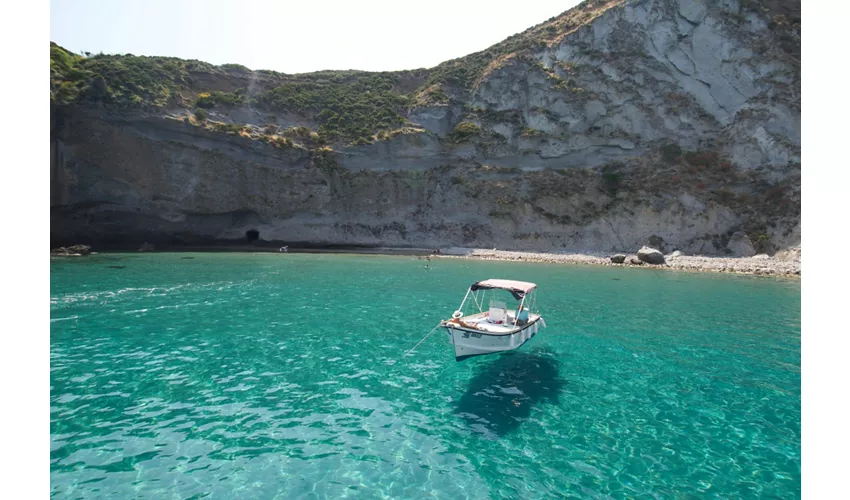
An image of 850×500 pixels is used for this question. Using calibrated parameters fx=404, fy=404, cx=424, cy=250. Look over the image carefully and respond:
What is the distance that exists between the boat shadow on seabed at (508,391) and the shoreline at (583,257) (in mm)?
39362

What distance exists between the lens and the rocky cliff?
53.8 meters

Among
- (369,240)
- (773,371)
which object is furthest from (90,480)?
(369,240)

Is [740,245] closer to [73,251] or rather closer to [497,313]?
[497,313]

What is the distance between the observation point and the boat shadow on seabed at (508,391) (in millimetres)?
10336

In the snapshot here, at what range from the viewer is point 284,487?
7.51 meters

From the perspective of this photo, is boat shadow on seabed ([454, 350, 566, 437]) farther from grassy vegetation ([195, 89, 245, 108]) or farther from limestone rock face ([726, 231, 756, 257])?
grassy vegetation ([195, 89, 245, 108])

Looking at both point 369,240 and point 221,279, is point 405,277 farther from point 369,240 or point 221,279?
point 369,240

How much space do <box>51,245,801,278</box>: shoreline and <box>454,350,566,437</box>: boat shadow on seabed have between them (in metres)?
39.4

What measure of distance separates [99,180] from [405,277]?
46061 mm

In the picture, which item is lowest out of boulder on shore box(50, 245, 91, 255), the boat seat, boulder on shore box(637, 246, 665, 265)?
the boat seat

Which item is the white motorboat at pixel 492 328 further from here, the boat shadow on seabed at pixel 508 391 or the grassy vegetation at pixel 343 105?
the grassy vegetation at pixel 343 105

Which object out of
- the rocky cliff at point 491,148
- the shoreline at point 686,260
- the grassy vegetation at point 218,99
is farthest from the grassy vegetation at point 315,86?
the shoreline at point 686,260

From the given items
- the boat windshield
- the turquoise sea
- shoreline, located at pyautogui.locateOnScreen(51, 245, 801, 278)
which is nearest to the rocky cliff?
shoreline, located at pyautogui.locateOnScreen(51, 245, 801, 278)

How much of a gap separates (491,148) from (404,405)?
60.3m
